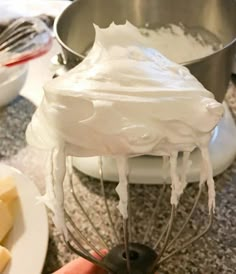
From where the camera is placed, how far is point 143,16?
843mm

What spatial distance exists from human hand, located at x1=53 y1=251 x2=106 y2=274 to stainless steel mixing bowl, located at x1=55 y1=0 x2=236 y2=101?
0.80 ft

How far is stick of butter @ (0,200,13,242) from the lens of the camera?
650 millimetres

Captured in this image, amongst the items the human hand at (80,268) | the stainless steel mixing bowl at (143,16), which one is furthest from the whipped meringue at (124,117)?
the stainless steel mixing bowl at (143,16)

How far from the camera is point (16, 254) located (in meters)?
0.64

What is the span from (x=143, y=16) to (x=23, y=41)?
7.4 inches

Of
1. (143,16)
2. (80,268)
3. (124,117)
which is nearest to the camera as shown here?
(124,117)

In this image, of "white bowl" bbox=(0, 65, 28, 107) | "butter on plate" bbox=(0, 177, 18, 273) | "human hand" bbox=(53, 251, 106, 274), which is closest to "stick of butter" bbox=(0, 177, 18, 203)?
"butter on plate" bbox=(0, 177, 18, 273)

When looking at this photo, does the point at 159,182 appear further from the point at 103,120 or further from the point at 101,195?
the point at 103,120

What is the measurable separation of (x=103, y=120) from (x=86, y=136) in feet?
0.06

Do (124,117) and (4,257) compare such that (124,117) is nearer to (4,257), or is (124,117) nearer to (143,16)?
(4,257)

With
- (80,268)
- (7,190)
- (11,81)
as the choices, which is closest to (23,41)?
(11,81)

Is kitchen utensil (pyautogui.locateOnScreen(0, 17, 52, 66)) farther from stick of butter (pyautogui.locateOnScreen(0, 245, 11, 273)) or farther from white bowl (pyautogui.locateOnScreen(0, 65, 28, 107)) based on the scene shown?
stick of butter (pyautogui.locateOnScreen(0, 245, 11, 273))

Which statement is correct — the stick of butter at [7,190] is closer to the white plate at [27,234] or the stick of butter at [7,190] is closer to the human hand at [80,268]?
the white plate at [27,234]

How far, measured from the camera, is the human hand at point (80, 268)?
0.58 metres
